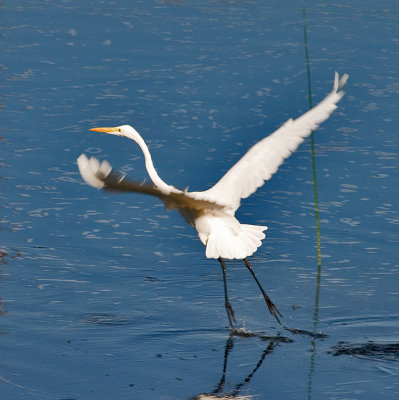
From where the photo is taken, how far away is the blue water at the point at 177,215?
5.02 meters

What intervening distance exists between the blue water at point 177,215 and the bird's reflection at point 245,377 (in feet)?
0.05

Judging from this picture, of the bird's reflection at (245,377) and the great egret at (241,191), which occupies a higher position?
the great egret at (241,191)

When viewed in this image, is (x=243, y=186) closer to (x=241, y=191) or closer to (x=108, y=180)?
(x=241, y=191)

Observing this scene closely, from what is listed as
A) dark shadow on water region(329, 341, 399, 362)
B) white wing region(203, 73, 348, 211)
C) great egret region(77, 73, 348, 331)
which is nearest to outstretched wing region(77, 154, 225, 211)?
great egret region(77, 73, 348, 331)

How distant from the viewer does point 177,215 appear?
295 inches

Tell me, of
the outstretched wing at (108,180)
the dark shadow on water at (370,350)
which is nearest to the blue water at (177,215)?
the dark shadow on water at (370,350)

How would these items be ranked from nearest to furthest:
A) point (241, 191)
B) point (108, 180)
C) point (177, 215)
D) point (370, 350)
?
1. point (108, 180)
2. point (370, 350)
3. point (241, 191)
4. point (177, 215)

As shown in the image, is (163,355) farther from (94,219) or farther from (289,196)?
(289,196)

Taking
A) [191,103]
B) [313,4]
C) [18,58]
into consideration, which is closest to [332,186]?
[191,103]

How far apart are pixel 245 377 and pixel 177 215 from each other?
2.77 m

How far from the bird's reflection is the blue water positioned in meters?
0.02

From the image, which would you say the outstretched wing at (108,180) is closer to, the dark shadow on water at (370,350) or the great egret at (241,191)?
the great egret at (241,191)

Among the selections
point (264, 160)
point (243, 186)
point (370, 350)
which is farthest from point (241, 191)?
point (370, 350)

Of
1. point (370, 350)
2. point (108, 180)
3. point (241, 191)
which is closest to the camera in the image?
point (108, 180)
